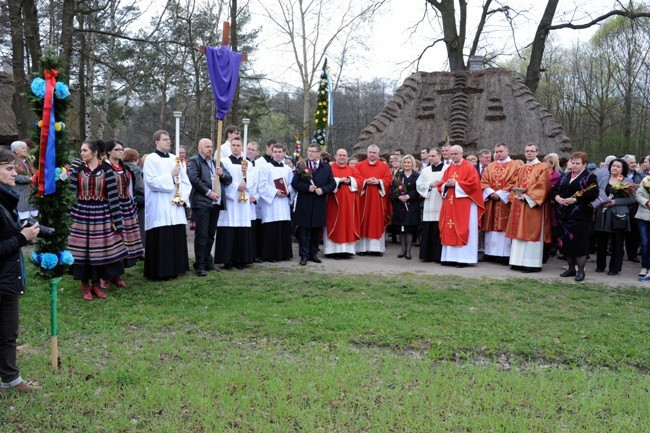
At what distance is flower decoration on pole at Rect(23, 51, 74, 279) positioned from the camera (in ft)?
14.4

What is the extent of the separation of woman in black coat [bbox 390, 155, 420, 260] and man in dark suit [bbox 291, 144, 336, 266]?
1.44 metres

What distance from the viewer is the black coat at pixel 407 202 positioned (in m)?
10.4

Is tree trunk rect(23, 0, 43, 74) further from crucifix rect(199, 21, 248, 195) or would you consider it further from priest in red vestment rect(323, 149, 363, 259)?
priest in red vestment rect(323, 149, 363, 259)

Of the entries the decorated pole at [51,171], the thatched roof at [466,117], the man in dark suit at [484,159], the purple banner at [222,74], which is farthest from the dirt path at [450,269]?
the thatched roof at [466,117]

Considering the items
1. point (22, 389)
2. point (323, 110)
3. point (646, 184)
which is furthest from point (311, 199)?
point (323, 110)

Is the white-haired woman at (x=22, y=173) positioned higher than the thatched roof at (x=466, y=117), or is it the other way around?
the thatched roof at (x=466, y=117)

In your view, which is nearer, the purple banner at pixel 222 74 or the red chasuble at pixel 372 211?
the purple banner at pixel 222 74

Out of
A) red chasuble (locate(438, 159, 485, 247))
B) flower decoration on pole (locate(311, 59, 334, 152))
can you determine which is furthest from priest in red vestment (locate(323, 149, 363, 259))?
flower decoration on pole (locate(311, 59, 334, 152))

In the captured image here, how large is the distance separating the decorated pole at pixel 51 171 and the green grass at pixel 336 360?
2.83 ft

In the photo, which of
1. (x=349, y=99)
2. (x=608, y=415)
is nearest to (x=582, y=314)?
(x=608, y=415)

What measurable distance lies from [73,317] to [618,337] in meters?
5.67

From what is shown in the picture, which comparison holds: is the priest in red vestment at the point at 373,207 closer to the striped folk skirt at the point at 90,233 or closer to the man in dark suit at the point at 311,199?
the man in dark suit at the point at 311,199

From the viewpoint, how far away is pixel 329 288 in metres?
7.50

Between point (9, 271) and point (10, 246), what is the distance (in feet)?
0.69
